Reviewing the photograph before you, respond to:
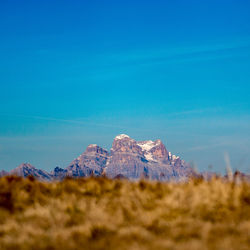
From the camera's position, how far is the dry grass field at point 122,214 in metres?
11.5

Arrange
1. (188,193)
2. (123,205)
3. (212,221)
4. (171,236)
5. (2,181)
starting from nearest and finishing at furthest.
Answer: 1. (171,236)
2. (212,221)
3. (123,205)
4. (188,193)
5. (2,181)

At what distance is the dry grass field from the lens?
1153 cm

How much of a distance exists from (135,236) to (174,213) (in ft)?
7.28

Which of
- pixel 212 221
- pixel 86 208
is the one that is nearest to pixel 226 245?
pixel 212 221

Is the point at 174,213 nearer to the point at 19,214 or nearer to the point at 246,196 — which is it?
the point at 246,196

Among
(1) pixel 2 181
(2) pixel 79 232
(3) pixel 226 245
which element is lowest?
(3) pixel 226 245

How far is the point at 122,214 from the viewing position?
538 inches

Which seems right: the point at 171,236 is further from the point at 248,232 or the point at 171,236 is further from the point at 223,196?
the point at 223,196

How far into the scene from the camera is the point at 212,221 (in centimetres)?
1301

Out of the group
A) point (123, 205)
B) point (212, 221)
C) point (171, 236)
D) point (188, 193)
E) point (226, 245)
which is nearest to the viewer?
point (226, 245)

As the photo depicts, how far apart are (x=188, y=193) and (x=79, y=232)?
480cm

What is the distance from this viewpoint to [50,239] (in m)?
12.1

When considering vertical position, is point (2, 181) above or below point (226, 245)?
above

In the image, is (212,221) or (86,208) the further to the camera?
(86,208)
